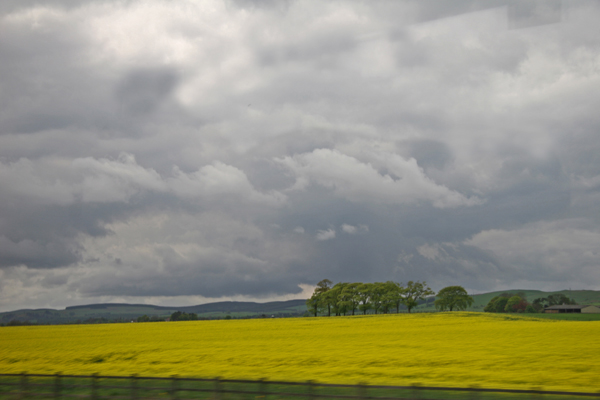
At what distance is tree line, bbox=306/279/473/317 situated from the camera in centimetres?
11775

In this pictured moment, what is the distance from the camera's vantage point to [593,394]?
958 cm

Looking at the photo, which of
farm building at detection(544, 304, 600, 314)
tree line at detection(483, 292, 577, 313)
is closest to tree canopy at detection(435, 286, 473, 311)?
tree line at detection(483, 292, 577, 313)

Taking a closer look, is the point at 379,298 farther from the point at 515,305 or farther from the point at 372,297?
the point at 515,305

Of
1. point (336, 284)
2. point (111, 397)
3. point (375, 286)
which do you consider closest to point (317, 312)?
point (336, 284)

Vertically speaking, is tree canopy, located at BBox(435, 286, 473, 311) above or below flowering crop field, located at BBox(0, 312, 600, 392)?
below

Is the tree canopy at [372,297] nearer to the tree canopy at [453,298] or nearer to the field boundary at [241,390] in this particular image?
the tree canopy at [453,298]

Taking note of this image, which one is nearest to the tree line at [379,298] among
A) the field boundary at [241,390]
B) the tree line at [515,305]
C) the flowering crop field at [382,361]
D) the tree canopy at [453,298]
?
the tree canopy at [453,298]

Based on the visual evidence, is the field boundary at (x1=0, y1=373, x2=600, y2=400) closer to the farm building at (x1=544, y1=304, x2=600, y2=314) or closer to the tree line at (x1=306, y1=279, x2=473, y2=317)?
the tree line at (x1=306, y1=279, x2=473, y2=317)

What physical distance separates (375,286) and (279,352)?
90624 mm

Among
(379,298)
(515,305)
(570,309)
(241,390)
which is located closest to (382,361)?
(241,390)

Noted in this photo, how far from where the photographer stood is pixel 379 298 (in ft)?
383

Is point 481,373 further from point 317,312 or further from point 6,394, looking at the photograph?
point 317,312

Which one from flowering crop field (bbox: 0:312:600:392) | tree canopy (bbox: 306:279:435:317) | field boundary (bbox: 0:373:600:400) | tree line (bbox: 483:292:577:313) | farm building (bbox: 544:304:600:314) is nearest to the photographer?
field boundary (bbox: 0:373:600:400)

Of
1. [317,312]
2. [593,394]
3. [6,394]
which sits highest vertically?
[593,394]
